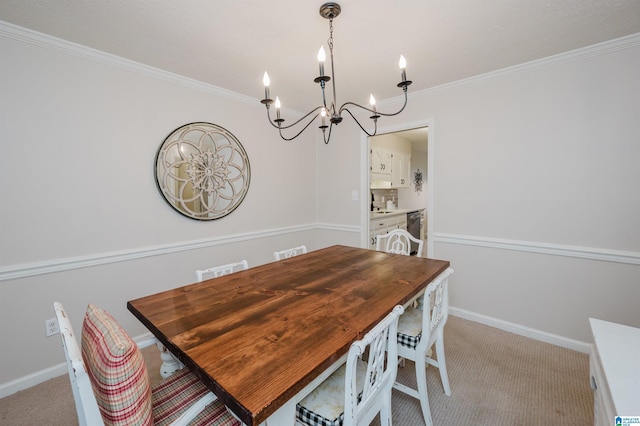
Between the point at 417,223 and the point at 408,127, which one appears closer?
the point at 408,127

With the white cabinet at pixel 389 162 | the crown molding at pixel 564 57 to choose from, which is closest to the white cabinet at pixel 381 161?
the white cabinet at pixel 389 162

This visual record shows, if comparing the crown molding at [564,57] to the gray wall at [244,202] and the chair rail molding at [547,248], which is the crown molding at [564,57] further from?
the chair rail molding at [547,248]

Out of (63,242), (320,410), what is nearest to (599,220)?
(320,410)

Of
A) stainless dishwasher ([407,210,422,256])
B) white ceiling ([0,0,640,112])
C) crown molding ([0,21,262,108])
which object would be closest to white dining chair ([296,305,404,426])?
white ceiling ([0,0,640,112])

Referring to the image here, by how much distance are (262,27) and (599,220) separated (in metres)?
2.90

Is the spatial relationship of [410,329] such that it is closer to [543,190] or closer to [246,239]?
[543,190]

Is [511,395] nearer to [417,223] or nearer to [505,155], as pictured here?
[505,155]

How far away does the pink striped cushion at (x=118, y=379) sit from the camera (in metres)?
0.73

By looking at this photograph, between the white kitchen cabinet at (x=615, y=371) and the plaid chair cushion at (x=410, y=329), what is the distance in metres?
0.73

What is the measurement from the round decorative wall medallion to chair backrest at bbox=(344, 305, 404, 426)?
2164mm

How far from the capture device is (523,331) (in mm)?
2406

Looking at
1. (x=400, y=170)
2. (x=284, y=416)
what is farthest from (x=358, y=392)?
(x=400, y=170)

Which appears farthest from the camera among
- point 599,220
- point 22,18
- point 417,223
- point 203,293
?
point 417,223

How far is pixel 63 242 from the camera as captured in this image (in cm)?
193
